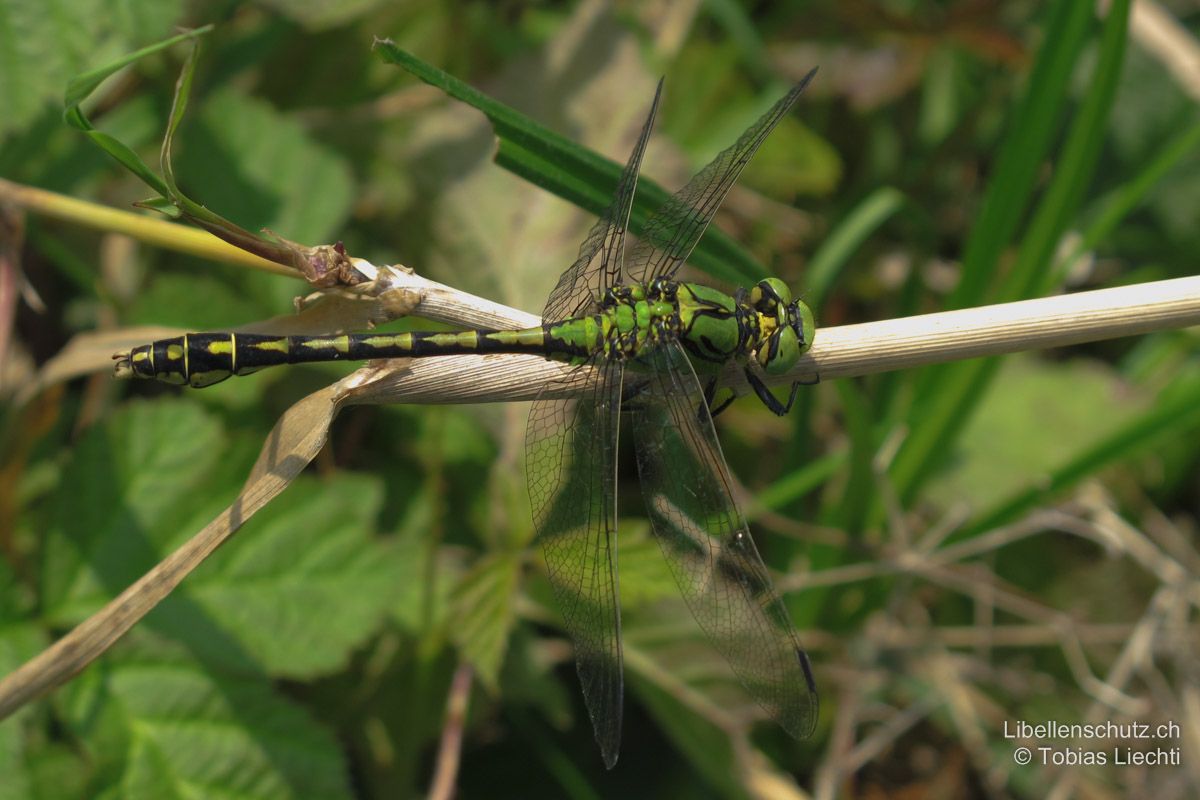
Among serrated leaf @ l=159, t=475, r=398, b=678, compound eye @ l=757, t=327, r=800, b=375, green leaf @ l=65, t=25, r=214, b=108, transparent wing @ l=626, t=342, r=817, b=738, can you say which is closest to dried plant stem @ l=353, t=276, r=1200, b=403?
compound eye @ l=757, t=327, r=800, b=375

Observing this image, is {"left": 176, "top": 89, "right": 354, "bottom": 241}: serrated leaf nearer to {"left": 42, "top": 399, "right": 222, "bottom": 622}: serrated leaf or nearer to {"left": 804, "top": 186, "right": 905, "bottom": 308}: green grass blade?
{"left": 42, "top": 399, "right": 222, "bottom": 622}: serrated leaf

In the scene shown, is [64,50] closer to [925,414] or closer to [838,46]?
[925,414]

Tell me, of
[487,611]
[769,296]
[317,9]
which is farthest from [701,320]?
[317,9]

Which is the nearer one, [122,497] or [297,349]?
[297,349]

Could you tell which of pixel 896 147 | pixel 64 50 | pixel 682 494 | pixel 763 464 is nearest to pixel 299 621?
pixel 682 494

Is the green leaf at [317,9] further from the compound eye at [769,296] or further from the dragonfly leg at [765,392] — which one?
the dragonfly leg at [765,392]

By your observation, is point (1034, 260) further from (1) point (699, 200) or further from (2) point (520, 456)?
(2) point (520, 456)

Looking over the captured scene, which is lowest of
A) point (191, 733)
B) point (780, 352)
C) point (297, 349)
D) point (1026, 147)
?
point (191, 733)
